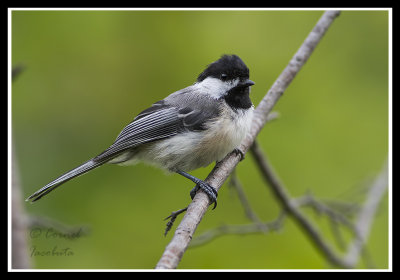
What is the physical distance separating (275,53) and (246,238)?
156cm

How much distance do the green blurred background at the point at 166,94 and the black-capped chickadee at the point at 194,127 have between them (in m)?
0.47

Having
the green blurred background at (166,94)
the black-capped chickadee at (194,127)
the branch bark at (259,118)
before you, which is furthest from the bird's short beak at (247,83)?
the green blurred background at (166,94)

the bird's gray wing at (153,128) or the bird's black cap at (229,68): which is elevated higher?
the bird's black cap at (229,68)

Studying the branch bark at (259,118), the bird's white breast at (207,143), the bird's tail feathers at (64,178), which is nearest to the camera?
the branch bark at (259,118)

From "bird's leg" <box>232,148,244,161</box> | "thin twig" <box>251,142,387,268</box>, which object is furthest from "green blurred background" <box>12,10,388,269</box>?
"bird's leg" <box>232,148,244,161</box>

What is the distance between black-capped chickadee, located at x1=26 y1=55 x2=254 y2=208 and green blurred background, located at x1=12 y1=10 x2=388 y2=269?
1.53 ft

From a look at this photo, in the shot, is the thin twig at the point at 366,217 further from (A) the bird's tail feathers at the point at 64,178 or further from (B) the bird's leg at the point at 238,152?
(A) the bird's tail feathers at the point at 64,178

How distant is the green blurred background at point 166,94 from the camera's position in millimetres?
3123

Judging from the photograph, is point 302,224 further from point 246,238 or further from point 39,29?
point 39,29

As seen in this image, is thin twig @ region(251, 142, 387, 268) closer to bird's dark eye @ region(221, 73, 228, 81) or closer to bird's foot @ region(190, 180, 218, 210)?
bird's dark eye @ region(221, 73, 228, 81)

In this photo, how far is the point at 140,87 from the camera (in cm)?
347

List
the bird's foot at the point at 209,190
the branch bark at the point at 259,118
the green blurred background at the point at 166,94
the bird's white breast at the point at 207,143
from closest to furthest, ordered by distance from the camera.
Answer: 1. the branch bark at the point at 259,118
2. the bird's foot at the point at 209,190
3. the bird's white breast at the point at 207,143
4. the green blurred background at the point at 166,94

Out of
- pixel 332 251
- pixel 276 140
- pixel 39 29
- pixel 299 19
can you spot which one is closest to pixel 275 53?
pixel 299 19

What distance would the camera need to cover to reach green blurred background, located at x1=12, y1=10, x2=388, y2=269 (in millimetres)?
3123
